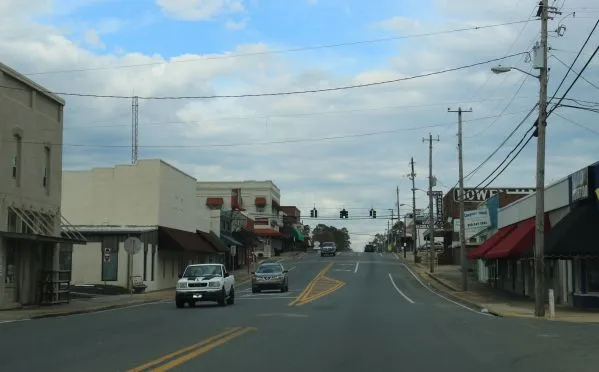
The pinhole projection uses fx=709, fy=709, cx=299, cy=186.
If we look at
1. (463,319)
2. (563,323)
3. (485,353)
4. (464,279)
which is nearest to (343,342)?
(485,353)

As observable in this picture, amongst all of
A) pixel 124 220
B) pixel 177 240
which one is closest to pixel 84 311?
pixel 124 220

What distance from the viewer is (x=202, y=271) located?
28.8 metres

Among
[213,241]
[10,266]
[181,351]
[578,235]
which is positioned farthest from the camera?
[213,241]

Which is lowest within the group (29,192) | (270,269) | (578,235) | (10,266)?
(270,269)

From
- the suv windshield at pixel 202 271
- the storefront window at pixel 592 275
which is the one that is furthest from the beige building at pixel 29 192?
the storefront window at pixel 592 275

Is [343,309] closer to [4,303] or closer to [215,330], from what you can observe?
[215,330]

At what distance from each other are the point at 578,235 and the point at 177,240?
90.4 ft

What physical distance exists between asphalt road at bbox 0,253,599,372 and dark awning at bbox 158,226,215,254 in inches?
859

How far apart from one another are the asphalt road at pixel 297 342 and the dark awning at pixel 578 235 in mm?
4111

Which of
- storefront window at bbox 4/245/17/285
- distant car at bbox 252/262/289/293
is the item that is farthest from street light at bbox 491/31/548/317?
storefront window at bbox 4/245/17/285

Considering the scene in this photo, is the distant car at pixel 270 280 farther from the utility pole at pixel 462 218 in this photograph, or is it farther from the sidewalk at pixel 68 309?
the utility pole at pixel 462 218

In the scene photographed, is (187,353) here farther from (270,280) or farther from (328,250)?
(328,250)

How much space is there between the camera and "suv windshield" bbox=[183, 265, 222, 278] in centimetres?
2855

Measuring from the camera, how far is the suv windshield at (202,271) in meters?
28.5
